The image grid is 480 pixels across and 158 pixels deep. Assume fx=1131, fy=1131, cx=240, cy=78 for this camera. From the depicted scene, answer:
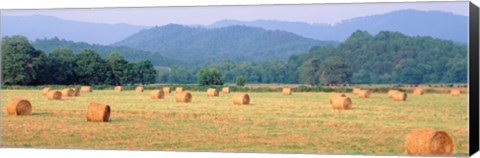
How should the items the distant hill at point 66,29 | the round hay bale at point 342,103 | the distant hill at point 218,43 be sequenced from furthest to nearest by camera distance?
1. the distant hill at point 66,29
2. the round hay bale at point 342,103
3. the distant hill at point 218,43

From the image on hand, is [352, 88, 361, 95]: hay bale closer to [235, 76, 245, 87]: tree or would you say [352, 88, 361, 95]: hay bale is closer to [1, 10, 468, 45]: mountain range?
[1, 10, 468, 45]: mountain range

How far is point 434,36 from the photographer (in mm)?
15430

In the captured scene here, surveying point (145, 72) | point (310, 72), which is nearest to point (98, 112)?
point (145, 72)

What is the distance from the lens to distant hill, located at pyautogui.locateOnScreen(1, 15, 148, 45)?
1695 cm

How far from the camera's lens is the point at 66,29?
17094 mm

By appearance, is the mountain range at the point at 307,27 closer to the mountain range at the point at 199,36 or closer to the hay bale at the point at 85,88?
the mountain range at the point at 199,36

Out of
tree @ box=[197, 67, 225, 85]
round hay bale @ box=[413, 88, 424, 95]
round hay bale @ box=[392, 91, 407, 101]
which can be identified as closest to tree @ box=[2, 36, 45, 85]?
tree @ box=[197, 67, 225, 85]

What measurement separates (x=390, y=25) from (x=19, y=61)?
5779mm

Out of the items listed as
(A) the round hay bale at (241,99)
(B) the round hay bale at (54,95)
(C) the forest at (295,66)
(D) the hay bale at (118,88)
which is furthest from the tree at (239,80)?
(B) the round hay bale at (54,95)

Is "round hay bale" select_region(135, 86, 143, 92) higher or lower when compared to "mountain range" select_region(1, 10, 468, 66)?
lower

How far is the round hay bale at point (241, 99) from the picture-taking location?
16.3 meters

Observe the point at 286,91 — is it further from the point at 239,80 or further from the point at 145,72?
the point at 145,72

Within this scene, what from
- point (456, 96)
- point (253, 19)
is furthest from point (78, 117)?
point (456, 96)

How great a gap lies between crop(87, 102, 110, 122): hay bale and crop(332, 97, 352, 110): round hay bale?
3.61 m
